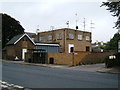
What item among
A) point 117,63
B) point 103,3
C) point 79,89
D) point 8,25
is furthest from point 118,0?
point 8,25

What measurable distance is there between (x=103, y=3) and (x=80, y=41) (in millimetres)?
32778

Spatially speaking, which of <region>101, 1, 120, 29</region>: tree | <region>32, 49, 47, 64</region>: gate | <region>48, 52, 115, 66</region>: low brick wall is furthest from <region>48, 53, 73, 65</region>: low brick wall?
<region>101, 1, 120, 29</region>: tree

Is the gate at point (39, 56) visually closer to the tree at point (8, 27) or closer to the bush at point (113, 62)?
the bush at point (113, 62)

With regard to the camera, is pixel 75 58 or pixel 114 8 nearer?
pixel 114 8

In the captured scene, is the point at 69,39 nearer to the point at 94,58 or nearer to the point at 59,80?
the point at 94,58

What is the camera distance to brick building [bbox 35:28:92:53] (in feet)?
168

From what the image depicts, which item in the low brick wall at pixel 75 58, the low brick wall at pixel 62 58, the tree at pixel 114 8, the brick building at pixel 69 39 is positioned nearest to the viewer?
the tree at pixel 114 8

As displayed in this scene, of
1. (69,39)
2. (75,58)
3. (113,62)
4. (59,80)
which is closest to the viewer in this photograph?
(59,80)

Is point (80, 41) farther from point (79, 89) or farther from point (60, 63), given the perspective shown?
point (79, 89)

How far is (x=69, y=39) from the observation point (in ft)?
170

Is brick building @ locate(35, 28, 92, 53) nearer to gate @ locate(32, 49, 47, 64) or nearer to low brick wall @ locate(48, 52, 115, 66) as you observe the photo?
gate @ locate(32, 49, 47, 64)

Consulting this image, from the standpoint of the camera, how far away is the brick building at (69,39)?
51.2m

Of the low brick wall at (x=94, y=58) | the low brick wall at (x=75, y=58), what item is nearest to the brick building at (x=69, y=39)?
the low brick wall at (x=94, y=58)

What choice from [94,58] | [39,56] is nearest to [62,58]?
[39,56]
